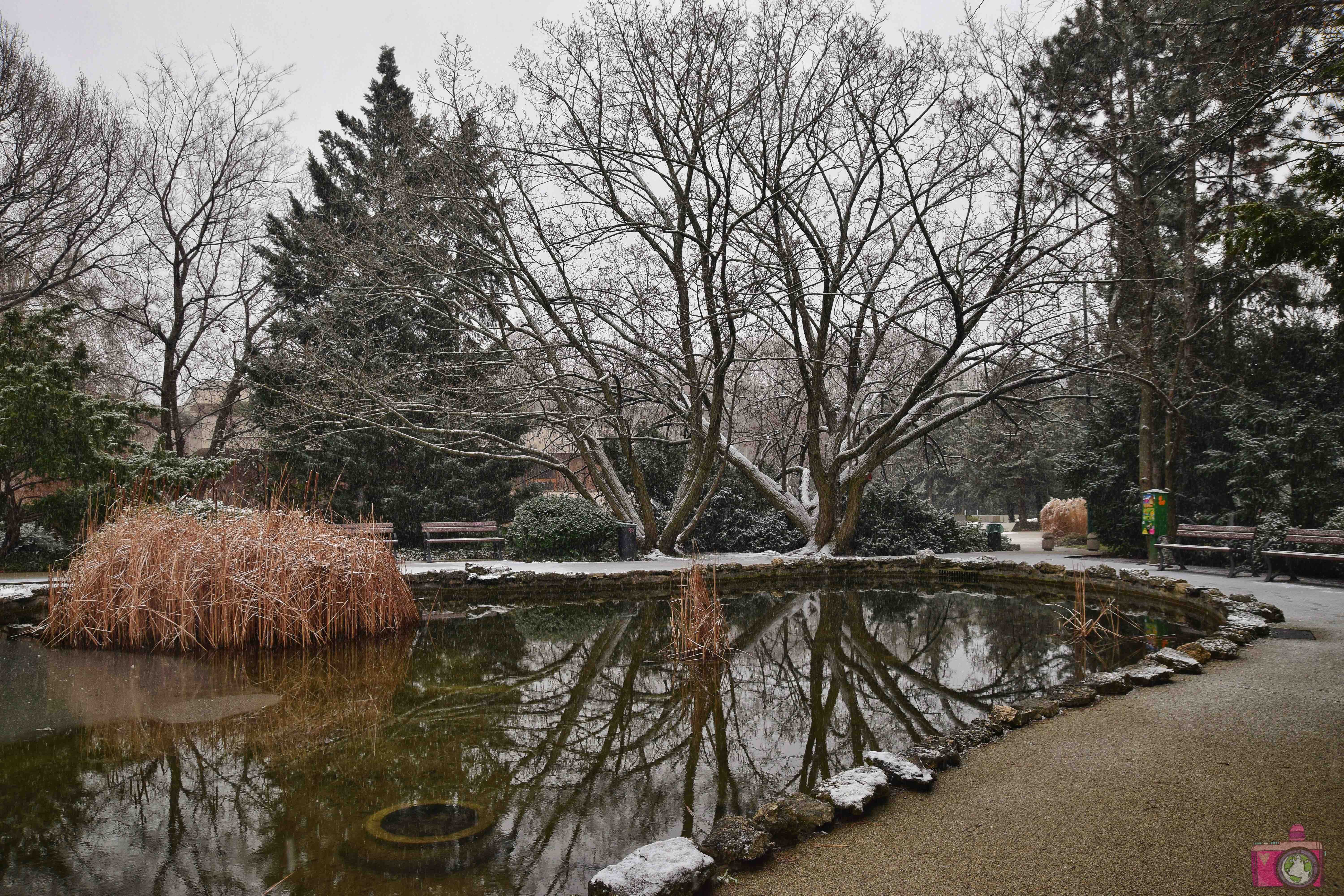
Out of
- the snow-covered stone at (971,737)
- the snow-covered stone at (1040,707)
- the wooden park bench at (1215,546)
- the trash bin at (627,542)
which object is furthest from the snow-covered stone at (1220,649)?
the trash bin at (627,542)

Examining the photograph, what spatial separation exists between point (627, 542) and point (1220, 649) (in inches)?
278

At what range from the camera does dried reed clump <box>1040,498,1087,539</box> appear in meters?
14.9

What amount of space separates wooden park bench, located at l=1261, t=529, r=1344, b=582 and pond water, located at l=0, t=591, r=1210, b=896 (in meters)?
2.50

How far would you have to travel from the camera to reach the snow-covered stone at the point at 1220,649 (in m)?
4.94

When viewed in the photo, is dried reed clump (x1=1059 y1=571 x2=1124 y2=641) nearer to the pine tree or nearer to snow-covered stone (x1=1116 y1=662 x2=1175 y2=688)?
snow-covered stone (x1=1116 y1=662 x2=1175 y2=688)

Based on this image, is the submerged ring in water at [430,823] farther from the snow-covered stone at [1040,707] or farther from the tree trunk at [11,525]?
the tree trunk at [11,525]

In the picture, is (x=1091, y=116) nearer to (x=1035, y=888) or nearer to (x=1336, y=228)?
(x=1336, y=228)

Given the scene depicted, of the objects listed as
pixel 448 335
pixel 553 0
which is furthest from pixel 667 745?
pixel 448 335

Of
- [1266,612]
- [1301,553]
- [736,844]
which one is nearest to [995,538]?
[1301,553]

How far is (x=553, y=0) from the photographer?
8703 millimetres

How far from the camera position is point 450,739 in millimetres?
3807

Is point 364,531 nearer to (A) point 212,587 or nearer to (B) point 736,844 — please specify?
(A) point 212,587

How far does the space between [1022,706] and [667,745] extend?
1.83 m

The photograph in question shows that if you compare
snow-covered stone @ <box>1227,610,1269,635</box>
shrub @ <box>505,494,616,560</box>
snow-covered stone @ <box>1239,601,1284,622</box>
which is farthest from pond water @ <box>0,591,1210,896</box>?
shrub @ <box>505,494,616,560</box>
